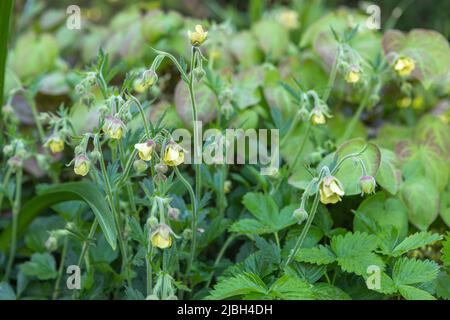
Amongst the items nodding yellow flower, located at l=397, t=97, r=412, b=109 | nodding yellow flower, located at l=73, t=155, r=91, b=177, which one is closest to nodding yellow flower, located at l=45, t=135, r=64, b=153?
Answer: nodding yellow flower, located at l=73, t=155, r=91, b=177

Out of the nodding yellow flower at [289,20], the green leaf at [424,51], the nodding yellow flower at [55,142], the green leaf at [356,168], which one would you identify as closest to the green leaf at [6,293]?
the nodding yellow flower at [55,142]

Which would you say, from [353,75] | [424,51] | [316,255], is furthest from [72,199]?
[424,51]

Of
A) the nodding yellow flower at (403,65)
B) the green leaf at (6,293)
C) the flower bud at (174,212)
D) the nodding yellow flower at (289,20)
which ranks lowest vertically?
the green leaf at (6,293)

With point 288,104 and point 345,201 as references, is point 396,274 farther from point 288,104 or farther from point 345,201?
point 288,104

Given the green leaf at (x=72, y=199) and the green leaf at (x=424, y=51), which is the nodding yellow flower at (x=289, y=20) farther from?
the green leaf at (x=72, y=199)

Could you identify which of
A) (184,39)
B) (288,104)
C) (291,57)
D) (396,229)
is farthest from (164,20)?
(396,229)

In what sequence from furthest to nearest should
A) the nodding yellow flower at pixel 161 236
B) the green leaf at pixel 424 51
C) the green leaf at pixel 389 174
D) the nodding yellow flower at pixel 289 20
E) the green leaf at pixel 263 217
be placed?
the nodding yellow flower at pixel 289 20 → the green leaf at pixel 424 51 → the green leaf at pixel 389 174 → the green leaf at pixel 263 217 → the nodding yellow flower at pixel 161 236

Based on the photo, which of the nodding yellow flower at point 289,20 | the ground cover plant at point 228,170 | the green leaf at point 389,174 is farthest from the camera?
the nodding yellow flower at point 289,20
